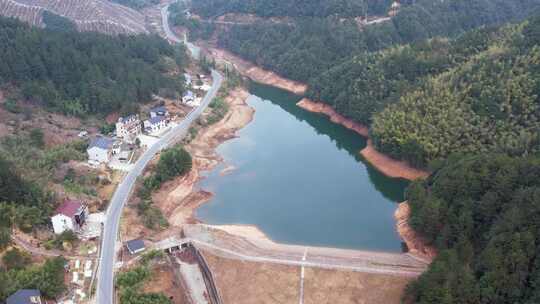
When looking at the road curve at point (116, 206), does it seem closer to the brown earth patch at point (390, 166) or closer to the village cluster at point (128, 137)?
the village cluster at point (128, 137)

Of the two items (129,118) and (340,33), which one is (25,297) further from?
(340,33)

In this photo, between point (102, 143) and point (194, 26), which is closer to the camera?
point (102, 143)

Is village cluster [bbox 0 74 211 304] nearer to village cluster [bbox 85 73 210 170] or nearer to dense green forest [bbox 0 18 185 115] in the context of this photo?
village cluster [bbox 85 73 210 170]

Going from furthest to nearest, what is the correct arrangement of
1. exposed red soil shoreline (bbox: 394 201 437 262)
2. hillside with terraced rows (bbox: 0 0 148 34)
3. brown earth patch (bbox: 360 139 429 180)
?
hillside with terraced rows (bbox: 0 0 148 34)
brown earth patch (bbox: 360 139 429 180)
exposed red soil shoreline (bbox: 394 201 437 262)

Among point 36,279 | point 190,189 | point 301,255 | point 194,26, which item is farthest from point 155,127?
point 194,26

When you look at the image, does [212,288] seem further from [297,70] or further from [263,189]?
[297,70]

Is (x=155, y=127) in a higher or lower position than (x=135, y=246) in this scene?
higher

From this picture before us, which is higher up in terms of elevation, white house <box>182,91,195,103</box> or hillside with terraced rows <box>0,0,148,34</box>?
hillside with terraced rows <box>0,0,148,34</box>

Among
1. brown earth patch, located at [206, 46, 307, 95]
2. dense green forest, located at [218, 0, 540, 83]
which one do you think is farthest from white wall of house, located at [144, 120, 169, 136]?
dense green forest, located at [218, 0, 540, 83]
